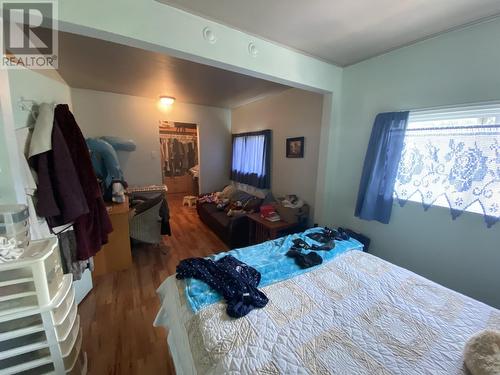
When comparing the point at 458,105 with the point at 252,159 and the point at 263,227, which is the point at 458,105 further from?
the point at 252,159

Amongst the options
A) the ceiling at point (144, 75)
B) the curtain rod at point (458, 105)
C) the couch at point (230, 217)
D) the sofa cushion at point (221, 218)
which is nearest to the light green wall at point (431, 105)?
the curtain rod at point (458, 105)

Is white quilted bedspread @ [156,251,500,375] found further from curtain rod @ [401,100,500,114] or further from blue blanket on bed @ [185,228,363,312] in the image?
curtain rod @ [401,100,500,114]

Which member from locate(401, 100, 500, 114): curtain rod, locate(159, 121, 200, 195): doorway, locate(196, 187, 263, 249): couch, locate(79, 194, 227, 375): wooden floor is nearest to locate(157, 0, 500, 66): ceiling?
locate(401, 100, 500, 114): curtain rod

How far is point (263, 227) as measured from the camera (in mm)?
2941

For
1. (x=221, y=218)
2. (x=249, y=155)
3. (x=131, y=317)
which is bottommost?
(x=131, y=317)

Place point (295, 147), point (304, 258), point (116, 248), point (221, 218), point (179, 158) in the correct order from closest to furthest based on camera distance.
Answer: point (304, 258)
point (116, 248)
point (295, 147)
point (221, 218)
point (179, 158)

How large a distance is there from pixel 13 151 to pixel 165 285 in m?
1.18

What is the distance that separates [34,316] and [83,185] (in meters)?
1.01

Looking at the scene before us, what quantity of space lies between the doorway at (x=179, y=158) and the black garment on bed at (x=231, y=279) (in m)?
4.76

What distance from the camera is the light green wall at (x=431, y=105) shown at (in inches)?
60.3

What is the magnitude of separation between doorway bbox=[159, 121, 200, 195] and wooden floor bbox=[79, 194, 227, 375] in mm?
3394

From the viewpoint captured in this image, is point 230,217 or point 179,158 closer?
point 230,217

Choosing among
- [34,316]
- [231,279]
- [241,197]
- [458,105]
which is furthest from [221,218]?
[458,105]

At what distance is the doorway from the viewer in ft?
19.8
